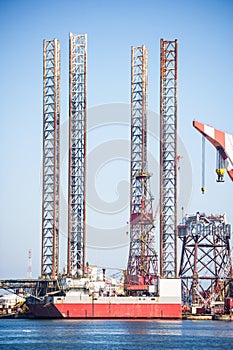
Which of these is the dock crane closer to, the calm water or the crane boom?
the crane boom

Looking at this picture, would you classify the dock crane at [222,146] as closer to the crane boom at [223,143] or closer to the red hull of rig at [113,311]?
the crane boom at [223,143]

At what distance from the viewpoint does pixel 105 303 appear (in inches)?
3937

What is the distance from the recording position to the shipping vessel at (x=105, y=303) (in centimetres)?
9900

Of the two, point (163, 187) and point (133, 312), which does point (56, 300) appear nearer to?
point (133, 312)

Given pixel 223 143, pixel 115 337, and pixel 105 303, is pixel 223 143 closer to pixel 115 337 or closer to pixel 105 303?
pixel 115 337

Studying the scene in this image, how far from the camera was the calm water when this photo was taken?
6162 centimetres

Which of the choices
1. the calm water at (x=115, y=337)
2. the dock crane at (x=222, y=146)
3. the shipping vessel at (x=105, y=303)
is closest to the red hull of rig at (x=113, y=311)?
the shipping vessel at (x=105, y=303)

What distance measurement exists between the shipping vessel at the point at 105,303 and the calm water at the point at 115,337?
11.9 meters

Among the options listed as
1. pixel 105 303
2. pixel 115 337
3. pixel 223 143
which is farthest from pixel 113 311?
pixel 223 143

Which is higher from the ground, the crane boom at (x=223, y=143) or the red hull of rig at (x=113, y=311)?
the crane boom at (x=223, y=143)

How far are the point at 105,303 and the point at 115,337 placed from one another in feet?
102

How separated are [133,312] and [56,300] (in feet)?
28.3

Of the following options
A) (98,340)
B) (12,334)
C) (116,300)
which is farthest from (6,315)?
(98,340)

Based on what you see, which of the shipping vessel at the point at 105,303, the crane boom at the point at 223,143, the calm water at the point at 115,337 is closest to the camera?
the crane boom at the point at 223,143
